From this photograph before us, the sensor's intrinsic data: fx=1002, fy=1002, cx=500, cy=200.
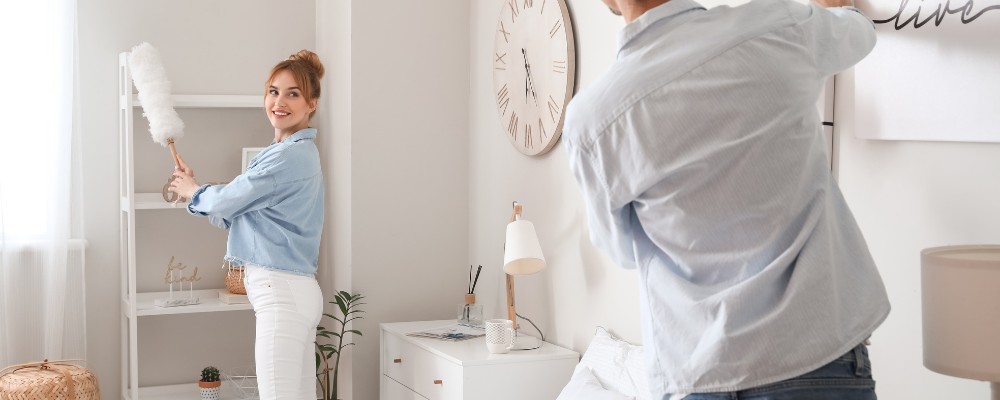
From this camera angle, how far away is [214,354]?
422 centimetres

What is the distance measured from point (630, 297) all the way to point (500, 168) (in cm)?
100

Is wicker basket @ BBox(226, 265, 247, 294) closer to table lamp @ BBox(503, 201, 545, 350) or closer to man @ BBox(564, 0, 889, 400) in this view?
table lamp @ BBox(503, 201, 545, 350)

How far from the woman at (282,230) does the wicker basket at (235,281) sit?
0.74 m

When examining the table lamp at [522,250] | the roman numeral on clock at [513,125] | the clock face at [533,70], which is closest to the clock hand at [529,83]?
the clock face at [533,70]

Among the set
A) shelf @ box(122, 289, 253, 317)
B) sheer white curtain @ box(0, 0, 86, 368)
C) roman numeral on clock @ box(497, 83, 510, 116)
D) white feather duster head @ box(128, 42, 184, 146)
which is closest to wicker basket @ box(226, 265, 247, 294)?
shelf @ box(122, 289, 253, 317)

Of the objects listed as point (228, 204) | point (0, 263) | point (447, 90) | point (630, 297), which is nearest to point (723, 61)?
point (630, 297)

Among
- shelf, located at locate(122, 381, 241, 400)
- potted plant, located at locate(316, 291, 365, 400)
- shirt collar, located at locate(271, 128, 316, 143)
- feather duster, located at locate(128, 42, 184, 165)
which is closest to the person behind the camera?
shirt collar, located at locate(271, 128, 316, 143)

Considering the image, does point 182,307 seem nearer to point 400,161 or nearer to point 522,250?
point 400,161

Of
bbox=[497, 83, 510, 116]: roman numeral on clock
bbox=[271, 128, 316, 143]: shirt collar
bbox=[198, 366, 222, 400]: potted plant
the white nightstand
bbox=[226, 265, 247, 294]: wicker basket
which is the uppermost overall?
bbox=[497, 83, 510, 116]: roman numeral on clock

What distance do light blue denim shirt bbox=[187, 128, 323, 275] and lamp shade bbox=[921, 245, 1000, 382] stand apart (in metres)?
2.07

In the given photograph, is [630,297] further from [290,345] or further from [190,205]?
[190,205]

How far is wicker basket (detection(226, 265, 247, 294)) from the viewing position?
3939 millimetres

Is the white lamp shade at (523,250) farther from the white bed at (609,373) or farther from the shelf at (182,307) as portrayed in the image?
the shelf at (182,307)

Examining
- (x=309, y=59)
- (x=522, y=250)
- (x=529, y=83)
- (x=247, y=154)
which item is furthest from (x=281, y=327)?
(x=247, y=154)
